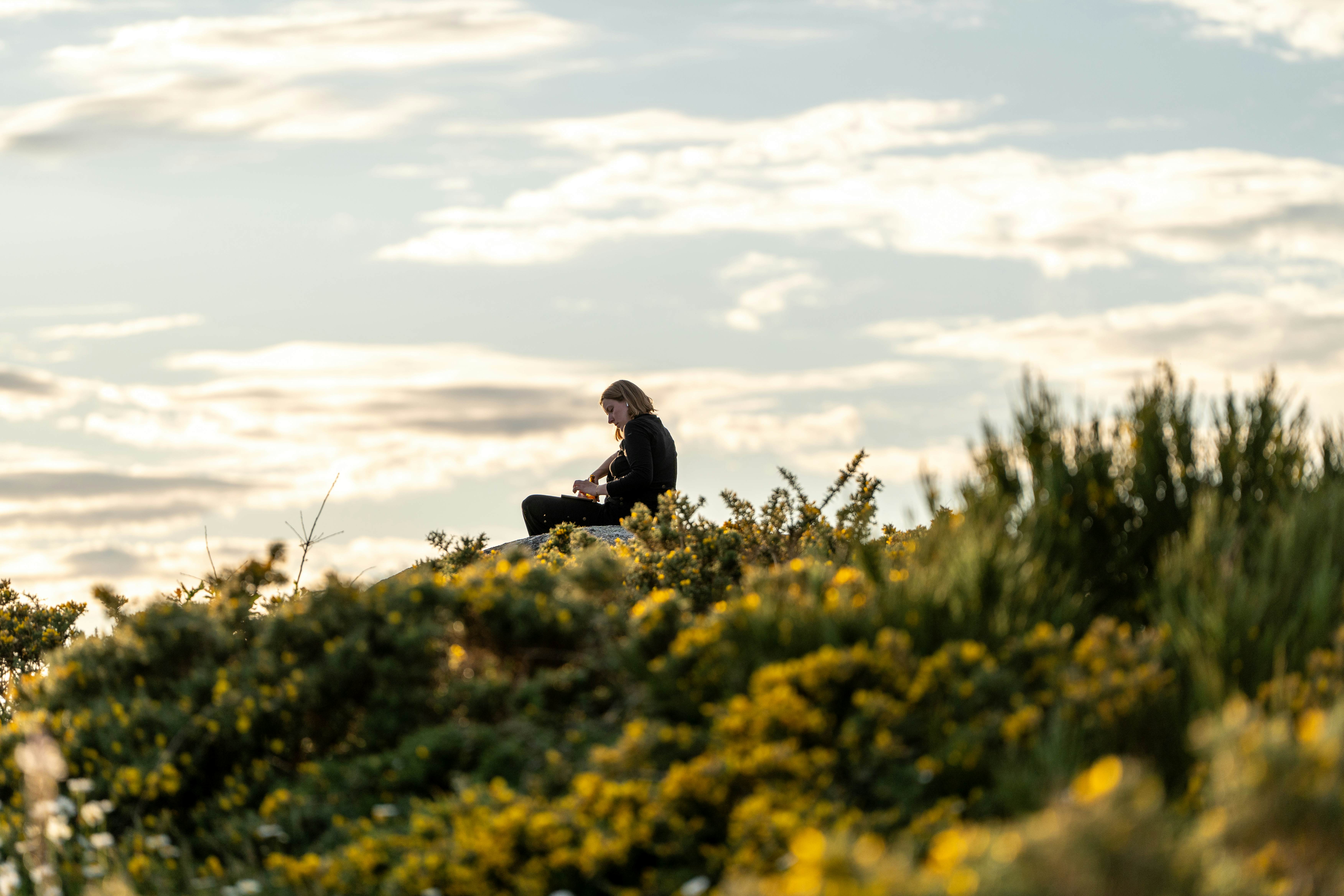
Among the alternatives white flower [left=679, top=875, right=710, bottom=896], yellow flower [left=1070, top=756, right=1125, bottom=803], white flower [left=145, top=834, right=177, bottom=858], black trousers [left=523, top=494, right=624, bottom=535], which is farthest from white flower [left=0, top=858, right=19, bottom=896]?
black trousers [left=523, top=494, right=624, bottom=535]

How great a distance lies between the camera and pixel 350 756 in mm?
5109

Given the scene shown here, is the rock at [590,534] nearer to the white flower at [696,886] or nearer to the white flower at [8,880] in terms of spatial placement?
the white flower at [8,880]

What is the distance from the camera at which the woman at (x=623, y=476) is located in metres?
12.1

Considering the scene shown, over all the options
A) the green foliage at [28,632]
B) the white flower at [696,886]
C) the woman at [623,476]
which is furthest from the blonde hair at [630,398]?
the white flower at [696,886]

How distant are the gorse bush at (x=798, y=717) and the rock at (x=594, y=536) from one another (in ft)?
17.0

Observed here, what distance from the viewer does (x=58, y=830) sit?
4.69 metres

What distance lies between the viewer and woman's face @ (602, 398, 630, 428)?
1247cm

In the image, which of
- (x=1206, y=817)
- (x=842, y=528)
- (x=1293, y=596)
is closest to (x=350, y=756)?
(x=1206, y=817)

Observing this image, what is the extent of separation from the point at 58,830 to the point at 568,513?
8.49 meters

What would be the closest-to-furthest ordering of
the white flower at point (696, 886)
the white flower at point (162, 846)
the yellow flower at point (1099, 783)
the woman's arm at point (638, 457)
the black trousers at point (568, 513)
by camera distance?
the yellow flower at point (1099, 783)
the white flower at point (696, 886)
the white flower at point (162, 846)
the woman's arm at point (638, 457)
the black trousers at point (568, 513)

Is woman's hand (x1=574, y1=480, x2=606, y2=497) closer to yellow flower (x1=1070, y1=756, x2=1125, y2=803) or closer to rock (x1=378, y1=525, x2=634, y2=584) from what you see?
rock (x1=378, y1=525, x2=634, y2=584)

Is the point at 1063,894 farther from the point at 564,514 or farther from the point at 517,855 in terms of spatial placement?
the point at 564,514

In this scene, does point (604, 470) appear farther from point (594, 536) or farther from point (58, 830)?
point (58, 830)

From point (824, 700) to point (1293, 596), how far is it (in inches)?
84.0
